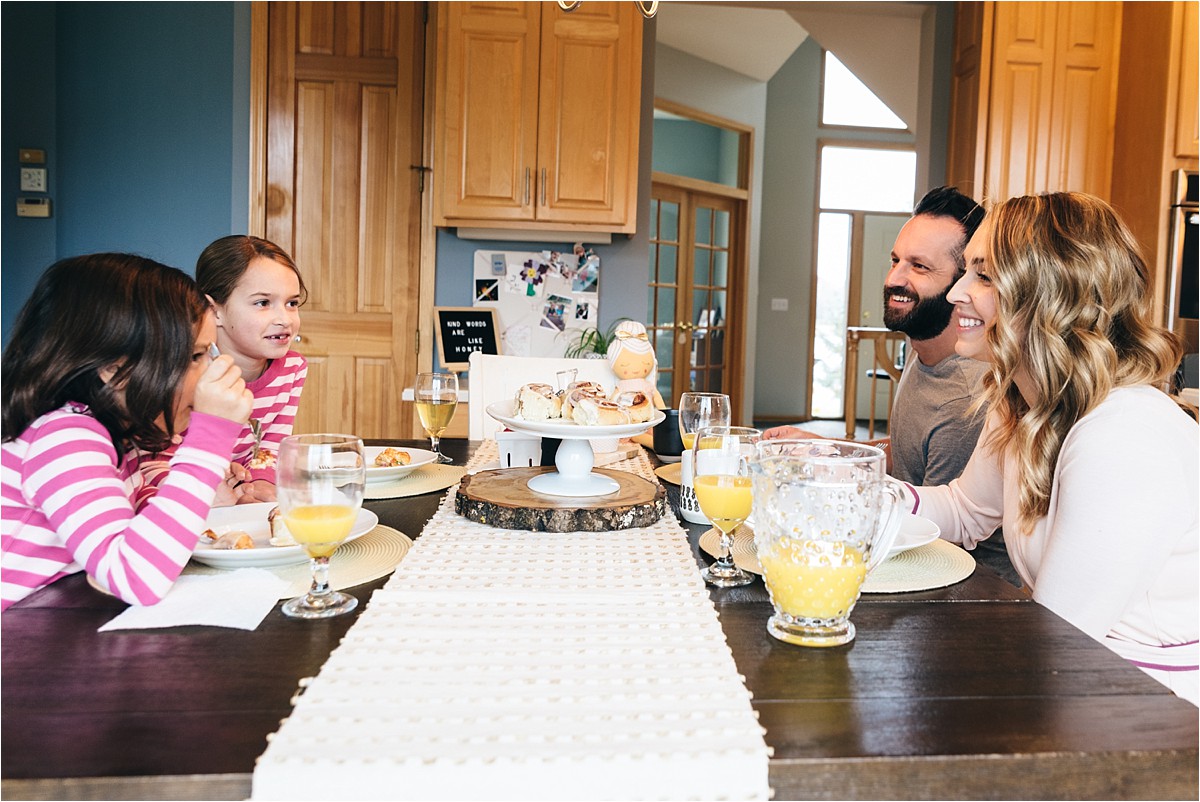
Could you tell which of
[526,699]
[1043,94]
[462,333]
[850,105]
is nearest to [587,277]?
[462,333]

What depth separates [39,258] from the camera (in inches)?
161

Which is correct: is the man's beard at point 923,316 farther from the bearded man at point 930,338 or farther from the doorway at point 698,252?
the doorway at point 698,252

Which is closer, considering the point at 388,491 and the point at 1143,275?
the point at 1143,275

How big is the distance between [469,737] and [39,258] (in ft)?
14.0

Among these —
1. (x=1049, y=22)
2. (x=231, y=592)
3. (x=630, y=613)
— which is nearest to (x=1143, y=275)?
(x=630, y=613)

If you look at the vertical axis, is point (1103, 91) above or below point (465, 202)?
above

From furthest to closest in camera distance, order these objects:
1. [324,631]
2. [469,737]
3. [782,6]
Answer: [782,6], [324,631], [469,737]

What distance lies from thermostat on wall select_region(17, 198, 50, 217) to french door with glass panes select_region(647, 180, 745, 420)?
3.70 metres

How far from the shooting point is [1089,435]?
119 cm

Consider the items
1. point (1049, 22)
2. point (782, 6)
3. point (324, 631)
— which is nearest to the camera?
point (324, 631)

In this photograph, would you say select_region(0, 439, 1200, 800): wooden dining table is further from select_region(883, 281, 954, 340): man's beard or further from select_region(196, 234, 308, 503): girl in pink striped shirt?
select_region(883, 281, 954, 340): man's beard

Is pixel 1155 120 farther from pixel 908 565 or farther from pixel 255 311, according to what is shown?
pixel 255 311

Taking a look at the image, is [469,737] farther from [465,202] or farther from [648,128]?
[648,128]

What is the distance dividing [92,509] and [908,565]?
979 millimetres
